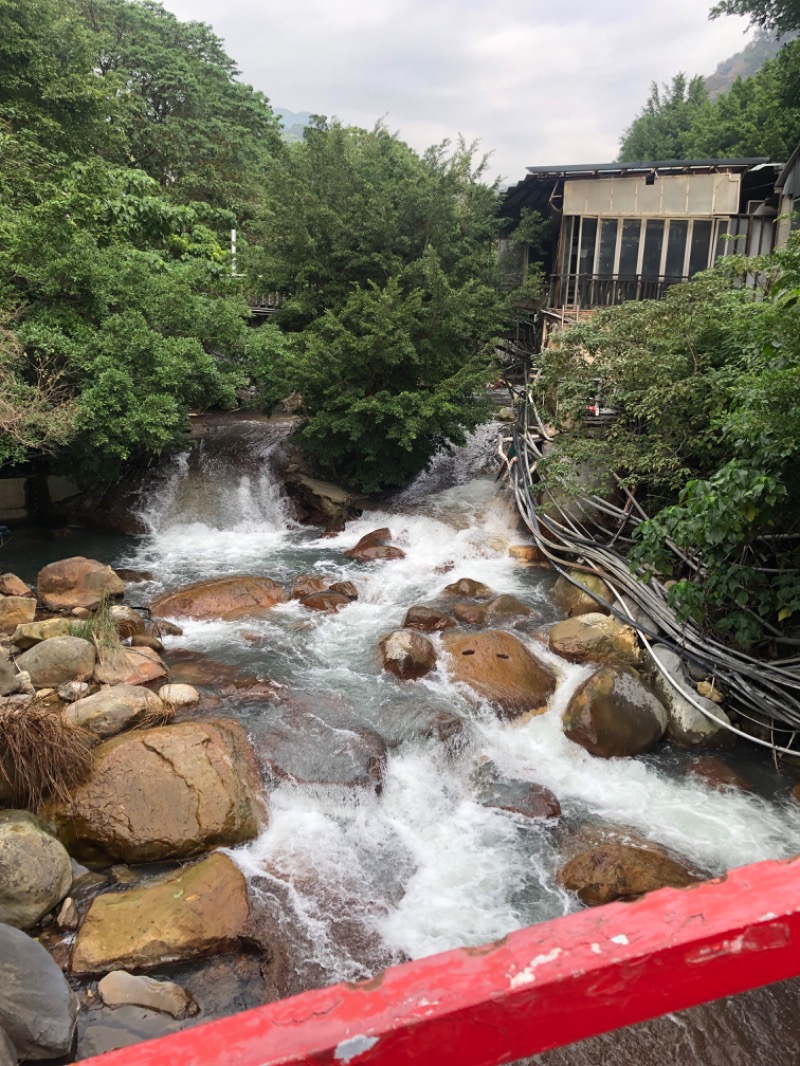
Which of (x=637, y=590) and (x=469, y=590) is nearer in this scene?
(x=637, y=590)

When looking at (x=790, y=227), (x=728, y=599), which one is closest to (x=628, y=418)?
(x=728, y=599)

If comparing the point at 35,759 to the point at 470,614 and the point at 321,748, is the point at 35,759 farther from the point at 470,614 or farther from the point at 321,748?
the point at 470,614

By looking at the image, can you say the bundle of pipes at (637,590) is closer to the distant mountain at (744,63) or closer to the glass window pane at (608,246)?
the glass window pane at (608,246)

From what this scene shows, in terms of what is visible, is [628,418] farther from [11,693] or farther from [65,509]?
[65,509]

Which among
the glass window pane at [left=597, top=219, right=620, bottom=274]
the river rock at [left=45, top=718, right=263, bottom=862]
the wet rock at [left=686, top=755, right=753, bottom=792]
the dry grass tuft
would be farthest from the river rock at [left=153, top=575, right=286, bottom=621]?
the glass window pane at [left=597, top=219, right=620, bottom=274]

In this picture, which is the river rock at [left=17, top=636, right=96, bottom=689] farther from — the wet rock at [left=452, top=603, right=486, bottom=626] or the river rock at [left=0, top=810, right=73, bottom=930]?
the wet rock at [left=452, top=603, right=486, bottom=626]

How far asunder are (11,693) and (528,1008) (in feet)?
23.2

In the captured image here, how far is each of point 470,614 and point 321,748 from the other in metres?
3.46

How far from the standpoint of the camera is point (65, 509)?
1376cm

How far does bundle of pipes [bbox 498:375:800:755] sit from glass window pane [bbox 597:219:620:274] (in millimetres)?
6396

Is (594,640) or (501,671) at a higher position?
(594,640)

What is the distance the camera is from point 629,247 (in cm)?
1822

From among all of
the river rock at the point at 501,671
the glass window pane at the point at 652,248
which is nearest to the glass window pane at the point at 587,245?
the glass window pane at the point at 652,248

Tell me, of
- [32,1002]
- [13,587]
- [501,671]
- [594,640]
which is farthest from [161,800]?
[594,640]
